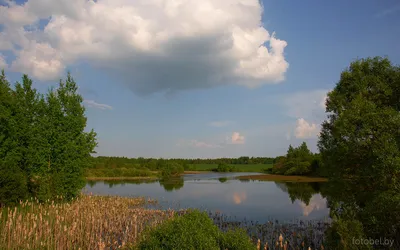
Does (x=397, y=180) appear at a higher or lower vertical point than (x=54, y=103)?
lower

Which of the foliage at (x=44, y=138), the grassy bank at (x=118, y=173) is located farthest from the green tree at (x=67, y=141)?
the grassy bank at (x=118, y=173)

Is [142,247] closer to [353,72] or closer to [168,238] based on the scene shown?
[168,238]

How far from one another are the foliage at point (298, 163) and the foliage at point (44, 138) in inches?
2786

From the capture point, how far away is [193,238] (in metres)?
10.3

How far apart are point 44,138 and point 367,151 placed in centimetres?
2545

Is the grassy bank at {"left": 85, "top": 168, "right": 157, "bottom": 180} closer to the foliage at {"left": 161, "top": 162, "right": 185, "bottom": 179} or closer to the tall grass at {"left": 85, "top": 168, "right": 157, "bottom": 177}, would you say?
the tall grass at {"left": 85, "top": 168, "right": 157, "bottom": 177}

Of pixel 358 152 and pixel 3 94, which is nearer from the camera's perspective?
pixel 358 152

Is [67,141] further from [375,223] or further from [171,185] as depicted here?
[171,185]

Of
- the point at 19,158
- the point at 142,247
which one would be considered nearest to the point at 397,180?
the point at 142,247

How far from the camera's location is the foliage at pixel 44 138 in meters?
24.7

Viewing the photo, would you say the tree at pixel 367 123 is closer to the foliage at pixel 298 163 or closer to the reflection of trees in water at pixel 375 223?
the reflection of trees in water at pixel 375 223

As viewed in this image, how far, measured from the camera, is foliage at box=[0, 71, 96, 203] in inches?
973

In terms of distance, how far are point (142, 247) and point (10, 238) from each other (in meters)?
5.84

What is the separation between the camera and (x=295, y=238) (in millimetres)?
16266
